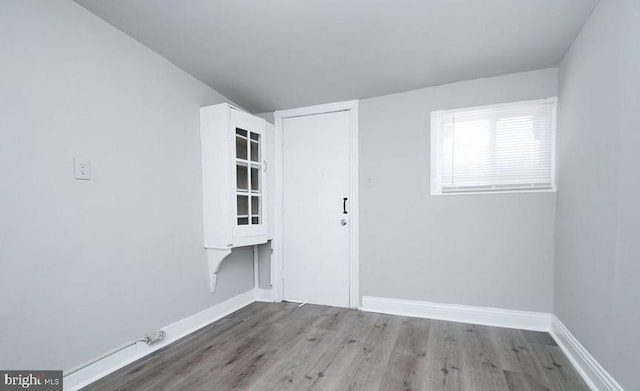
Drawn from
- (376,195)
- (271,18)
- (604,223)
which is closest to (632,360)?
(604,223)

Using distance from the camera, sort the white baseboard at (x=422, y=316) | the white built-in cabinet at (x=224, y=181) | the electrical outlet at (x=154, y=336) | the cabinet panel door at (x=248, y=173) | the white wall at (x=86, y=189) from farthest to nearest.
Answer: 1. the cabinet panel door at (x=248, y=173)
2. the white built-in cabinet at (x=224, y=181)
3. the electrical outlet at (x=154, y=336)
4. the white baseboard at (x=422, y=316)
5. the white wall at (x=86, y=189)

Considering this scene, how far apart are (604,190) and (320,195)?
219 cm

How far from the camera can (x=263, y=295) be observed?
332 cm

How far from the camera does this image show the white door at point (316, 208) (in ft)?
10.0

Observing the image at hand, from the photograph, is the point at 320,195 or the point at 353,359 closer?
the point at 353,359

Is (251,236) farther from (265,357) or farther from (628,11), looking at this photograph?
(628,11)

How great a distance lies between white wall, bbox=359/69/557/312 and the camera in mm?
2416

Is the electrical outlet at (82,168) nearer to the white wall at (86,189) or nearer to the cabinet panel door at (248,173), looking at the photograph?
the white wall at (86,189)

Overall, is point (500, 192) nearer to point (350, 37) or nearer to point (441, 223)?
point (441, 223)

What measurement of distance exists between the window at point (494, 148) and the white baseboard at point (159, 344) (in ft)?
7.46

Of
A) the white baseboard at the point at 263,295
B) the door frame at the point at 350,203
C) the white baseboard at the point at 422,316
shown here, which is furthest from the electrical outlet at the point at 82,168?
the white baseboard at the point at 263,295

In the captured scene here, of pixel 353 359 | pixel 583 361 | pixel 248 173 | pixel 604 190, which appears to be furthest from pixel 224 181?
pixel 583 361

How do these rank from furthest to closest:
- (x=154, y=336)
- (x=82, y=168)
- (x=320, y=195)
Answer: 1. (x=320, y=195)
2. (x=154, y=336)
3. (x=82, y=168)

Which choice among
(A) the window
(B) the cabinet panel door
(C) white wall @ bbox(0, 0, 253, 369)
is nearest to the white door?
(B) the cabinet panel door
